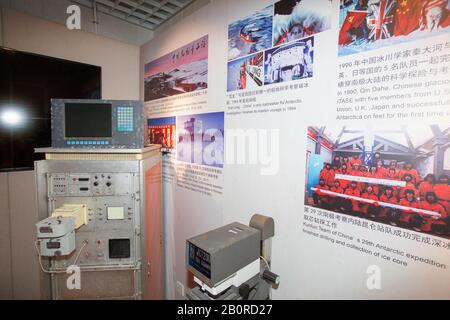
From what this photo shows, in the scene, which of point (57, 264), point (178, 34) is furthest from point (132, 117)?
point (57, 264)

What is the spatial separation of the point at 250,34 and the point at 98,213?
65.3 inches

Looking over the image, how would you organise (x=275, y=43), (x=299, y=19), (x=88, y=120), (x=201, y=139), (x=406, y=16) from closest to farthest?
(x=406, y=16) < (x=299, y=19) < (x=275, y=43) < (x=88, y=120) < (x=201, y=139)

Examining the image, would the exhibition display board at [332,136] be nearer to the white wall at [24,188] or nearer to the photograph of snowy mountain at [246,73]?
the photograph of snowy mountain at [246,73]

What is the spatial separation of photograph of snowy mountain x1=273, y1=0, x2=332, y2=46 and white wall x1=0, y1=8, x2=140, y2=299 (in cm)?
207

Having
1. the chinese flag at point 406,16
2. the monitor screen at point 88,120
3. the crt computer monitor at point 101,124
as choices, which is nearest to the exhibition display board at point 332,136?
the chinese flag at point 406,16

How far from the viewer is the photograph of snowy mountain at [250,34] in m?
1.45

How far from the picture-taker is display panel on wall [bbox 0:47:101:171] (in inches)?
78.3

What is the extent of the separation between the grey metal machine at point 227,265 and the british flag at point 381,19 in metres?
1.08

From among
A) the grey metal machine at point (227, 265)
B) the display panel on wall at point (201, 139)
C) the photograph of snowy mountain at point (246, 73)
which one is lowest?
the grey metal machine at point (227, 265)

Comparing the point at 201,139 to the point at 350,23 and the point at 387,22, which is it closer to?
the point at 350,23

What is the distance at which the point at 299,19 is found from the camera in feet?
4.27

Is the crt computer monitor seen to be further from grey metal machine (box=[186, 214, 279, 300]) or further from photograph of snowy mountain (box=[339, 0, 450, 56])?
photograph of snowy mountain (box=[339, 0, 450, 56])

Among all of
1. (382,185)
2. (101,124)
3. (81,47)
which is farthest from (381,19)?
(81,47)
